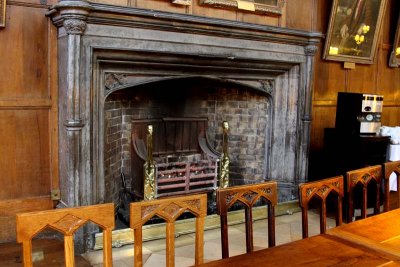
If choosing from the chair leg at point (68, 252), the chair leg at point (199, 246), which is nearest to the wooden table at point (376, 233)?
the chair leg at point (199, 246)

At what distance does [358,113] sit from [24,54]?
3.15 meters

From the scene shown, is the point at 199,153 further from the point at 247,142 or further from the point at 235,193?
the point at 235,193

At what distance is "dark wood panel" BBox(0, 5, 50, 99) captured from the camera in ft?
9.75

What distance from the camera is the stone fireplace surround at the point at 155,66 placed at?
2975 millimetres

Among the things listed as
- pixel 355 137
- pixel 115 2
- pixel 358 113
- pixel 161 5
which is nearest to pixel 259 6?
pixel 161 5

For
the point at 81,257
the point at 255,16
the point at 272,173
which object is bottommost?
the point at 81,257

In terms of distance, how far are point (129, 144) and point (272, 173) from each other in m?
1.54

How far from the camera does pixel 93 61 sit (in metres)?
3.06

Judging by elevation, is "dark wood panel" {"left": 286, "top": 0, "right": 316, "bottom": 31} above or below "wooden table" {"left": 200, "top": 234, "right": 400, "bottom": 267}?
above

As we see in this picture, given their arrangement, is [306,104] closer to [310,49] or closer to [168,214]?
[310,49]

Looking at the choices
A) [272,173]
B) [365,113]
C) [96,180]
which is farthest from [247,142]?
[96,180]

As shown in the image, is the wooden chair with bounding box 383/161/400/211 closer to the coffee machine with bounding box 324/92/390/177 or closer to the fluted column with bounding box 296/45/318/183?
the coffee machine with bounding box 324/92/390/177

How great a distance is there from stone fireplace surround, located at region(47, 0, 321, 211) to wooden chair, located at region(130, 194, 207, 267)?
1.45m

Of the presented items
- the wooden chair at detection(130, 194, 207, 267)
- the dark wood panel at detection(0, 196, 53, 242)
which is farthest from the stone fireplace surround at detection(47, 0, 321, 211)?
the wooden chair at detection(130, 194, 207, 267)
